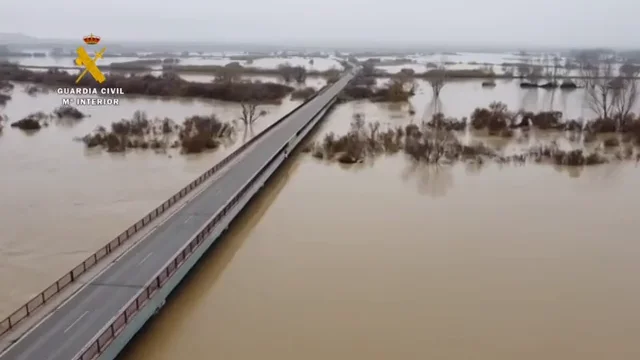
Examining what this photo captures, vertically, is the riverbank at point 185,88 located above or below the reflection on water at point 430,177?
above

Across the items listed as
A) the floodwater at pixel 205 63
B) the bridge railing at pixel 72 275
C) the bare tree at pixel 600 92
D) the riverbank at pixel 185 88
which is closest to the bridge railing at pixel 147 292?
the bridge railing at pixel 72 275

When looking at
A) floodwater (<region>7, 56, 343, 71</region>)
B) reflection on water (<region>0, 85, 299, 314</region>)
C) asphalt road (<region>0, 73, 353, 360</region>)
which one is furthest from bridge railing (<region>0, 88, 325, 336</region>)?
floodwater (<region>7, 56, 343, 71</region>)

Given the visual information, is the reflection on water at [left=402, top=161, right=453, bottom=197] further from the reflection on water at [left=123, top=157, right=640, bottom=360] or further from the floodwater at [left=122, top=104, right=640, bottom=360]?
the reflection on water at [left=123, top=157, right=640, bottom=360]

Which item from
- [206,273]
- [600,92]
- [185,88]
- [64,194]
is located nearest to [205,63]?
[185,88]

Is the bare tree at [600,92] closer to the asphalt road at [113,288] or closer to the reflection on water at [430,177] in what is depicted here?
the reflection on water at [430,177]

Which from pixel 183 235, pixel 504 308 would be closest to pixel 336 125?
pixel 183 235
